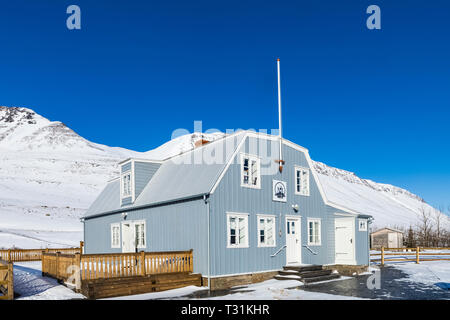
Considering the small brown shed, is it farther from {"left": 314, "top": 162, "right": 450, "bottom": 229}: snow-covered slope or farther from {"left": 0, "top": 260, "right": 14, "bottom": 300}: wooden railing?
{"left": 314, "top": 162, "right": 450, "bottom": 229}: snow-covered slope

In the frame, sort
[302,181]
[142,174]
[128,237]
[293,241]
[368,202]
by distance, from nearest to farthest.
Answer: [293,241] < [302,181] < [128,237] < [142,174] < [368,202]

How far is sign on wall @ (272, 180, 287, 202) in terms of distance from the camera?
19.3 metres

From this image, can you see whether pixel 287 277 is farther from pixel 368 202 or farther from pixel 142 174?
pixel 368 202

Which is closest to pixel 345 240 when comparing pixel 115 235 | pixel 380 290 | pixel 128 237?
pixel 380 290

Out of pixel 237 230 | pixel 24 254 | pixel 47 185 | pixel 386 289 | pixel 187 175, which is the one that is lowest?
pixel 24 254

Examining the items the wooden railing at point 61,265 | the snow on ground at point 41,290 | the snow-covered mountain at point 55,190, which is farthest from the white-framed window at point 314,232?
the snow on ground at point 41,290

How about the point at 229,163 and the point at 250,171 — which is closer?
the point at 229,163

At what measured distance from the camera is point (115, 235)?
22.9m

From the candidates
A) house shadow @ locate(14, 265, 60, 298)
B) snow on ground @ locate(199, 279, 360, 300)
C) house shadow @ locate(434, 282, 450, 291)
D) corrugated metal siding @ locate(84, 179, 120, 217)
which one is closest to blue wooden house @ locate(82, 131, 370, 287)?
corrugated metal siding @ locate(84, 179, 120, 217)

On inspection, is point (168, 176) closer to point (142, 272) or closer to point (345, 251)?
point (142, 272)

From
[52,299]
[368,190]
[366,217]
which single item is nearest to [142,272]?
[52,299]

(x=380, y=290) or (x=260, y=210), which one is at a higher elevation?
(x=260, y=210)

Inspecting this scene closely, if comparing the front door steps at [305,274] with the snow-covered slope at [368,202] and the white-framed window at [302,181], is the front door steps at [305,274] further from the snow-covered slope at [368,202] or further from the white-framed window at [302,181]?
the snow-covered slope at [368,202]

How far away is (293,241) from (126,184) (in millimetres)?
8980
